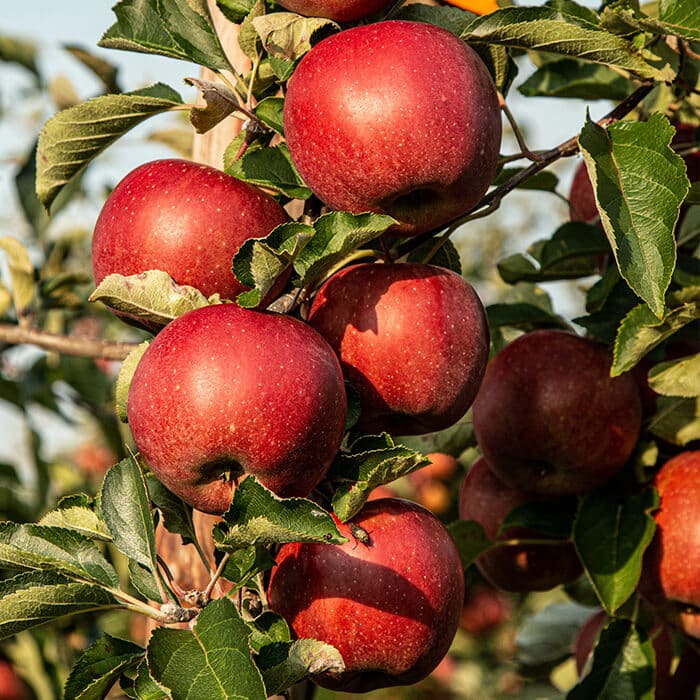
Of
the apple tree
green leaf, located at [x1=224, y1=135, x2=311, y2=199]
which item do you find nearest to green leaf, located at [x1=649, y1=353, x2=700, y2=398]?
the apple tree

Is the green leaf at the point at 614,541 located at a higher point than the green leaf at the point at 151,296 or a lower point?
lower

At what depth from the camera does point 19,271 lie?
2.06 metres

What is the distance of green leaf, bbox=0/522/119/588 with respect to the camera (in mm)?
915

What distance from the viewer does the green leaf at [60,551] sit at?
915 millimetres

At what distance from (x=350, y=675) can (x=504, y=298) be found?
3.12ft

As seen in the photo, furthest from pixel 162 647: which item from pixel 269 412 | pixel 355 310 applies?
pixel 355 310

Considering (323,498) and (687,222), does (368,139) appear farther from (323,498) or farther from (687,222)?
(687,222)

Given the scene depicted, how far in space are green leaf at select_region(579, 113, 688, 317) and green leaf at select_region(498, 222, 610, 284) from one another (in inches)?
18.1

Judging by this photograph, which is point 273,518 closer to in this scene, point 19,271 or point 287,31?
point 287,31

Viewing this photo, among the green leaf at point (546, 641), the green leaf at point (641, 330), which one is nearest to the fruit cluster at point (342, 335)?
the green leaf at point (641, 330)

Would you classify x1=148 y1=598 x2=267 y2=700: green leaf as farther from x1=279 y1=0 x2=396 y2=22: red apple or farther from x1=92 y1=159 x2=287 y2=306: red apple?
x1=279 y1=0 x2=396 y2=22: red apple

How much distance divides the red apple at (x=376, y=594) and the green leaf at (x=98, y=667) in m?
0.17

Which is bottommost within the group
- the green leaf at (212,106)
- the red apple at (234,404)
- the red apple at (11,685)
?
the red apple at (11,685)

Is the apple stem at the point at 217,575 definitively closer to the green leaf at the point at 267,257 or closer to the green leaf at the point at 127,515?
the green leaf at the point at 127,515
